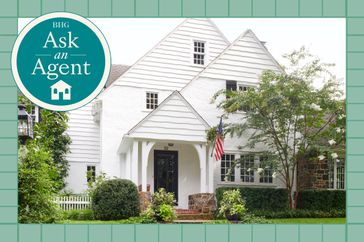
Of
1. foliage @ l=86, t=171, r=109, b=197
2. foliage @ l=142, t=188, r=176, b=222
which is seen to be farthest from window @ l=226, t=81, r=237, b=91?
foliage @ l=86, t=171, r=109, b=197

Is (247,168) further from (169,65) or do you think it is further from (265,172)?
(169,65)

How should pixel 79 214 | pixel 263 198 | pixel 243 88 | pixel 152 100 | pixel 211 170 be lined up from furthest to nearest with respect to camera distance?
pixel 152 100, pixel 211 170, pixel 243 88, pixel 263 198, pixel 79 214

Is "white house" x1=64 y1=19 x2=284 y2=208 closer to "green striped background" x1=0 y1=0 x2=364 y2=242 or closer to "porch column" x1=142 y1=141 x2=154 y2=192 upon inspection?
"porch column" x1=142 y1=141 x2=154 y2=192

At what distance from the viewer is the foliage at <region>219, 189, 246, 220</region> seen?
14.4 meters

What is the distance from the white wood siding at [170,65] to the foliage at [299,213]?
454 cm

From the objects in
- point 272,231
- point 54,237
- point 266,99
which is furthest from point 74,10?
point 266,99

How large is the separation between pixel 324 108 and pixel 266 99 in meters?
1.47

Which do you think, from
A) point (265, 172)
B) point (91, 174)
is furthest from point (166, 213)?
point (265, 172)

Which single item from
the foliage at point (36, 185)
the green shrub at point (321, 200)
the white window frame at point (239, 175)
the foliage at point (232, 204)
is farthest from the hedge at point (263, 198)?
the foliage at point (36, 185)

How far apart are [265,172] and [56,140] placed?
18.5 feet

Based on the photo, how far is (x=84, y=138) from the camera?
51.2ft

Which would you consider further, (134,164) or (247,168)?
(247,168)

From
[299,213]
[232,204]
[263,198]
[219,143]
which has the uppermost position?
[219,143]

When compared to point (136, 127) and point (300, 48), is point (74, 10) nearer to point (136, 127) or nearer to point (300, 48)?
point (300, 48)
